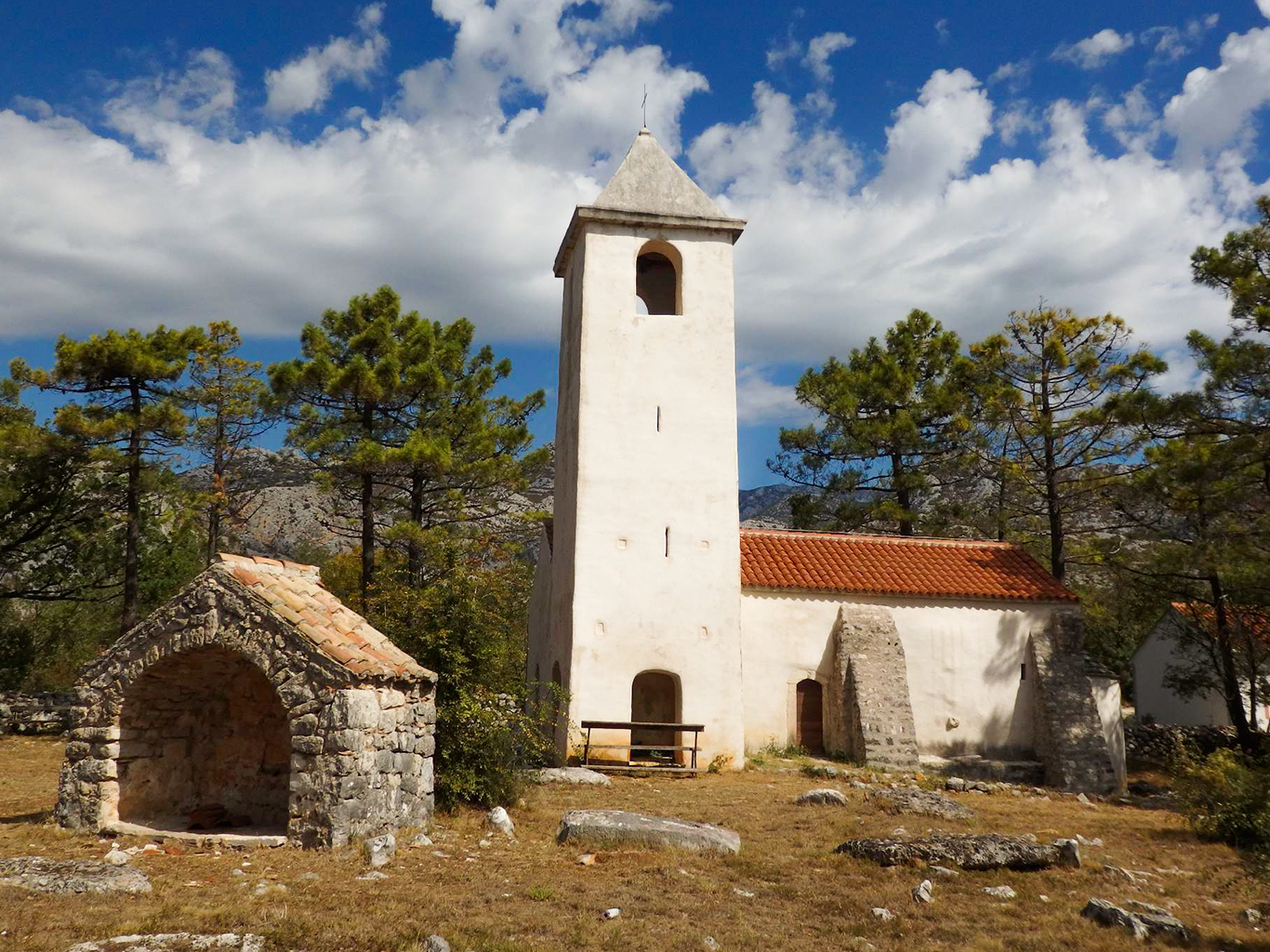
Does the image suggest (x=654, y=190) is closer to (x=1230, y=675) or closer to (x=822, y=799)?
(x=822, y=799)

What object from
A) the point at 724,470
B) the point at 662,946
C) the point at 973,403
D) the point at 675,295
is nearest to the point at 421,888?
the point at 662,946

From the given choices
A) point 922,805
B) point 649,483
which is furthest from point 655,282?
point 922,805

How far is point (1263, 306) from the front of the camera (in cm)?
1549

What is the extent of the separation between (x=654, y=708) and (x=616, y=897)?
11.5 meters

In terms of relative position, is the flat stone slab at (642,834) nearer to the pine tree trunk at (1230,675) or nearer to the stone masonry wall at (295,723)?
the stone masonry wall at (295,723)

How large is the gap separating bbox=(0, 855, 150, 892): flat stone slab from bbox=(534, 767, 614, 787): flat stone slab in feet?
24.4

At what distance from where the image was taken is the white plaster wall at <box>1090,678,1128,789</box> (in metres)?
19.6

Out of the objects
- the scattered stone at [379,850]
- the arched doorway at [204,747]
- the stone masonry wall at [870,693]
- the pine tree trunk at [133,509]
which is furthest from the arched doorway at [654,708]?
the pine tree trunk at [133,509]

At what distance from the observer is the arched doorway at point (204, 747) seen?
32.6 ft

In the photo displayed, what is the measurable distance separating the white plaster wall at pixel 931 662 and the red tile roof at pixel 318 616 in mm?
10114

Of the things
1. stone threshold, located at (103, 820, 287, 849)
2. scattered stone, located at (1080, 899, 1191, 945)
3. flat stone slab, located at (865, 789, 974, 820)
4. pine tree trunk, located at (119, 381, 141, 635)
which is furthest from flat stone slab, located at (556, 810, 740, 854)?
pine tree trunk, located at (119, 381, 141, 635)

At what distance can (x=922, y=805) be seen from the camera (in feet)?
40.5

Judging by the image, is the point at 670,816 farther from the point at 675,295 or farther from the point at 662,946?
the point at 675,295

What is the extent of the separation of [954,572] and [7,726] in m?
22.4
